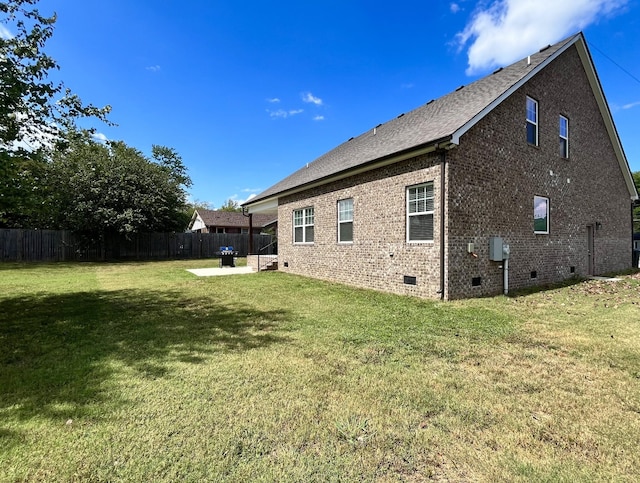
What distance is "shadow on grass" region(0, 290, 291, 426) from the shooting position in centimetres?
311

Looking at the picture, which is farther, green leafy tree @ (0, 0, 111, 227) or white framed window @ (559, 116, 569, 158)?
white framed window @ (559, 116, 569, 158)

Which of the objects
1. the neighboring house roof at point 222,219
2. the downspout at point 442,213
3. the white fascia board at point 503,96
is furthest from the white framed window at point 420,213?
the neighboring house roof at point 222,219

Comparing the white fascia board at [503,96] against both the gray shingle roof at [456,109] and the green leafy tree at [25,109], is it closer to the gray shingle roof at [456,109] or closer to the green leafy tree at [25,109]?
the gray shingle roof at [456,109]

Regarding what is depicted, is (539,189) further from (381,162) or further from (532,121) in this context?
(381,162)

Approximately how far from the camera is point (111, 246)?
926 inches

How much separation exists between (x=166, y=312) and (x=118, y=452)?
497cm

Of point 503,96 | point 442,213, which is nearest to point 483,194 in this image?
point 442,213

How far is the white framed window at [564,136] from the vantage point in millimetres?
11281

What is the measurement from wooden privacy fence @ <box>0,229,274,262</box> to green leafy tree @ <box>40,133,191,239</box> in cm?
88

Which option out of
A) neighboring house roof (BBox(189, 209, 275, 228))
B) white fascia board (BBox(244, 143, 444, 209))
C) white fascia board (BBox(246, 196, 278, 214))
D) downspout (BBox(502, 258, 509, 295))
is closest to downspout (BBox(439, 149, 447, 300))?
white fascia board (BBox(244, 143, 444, 209))

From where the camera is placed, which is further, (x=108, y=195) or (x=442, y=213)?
(x=108, y=195)

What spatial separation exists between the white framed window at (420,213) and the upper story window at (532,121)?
4.45 m

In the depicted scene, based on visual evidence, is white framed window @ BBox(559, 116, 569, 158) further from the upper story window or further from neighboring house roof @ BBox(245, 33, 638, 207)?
neighboring house roof @ BBox(245, 33, 638, 207)

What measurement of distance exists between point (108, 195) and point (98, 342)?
21.4m
